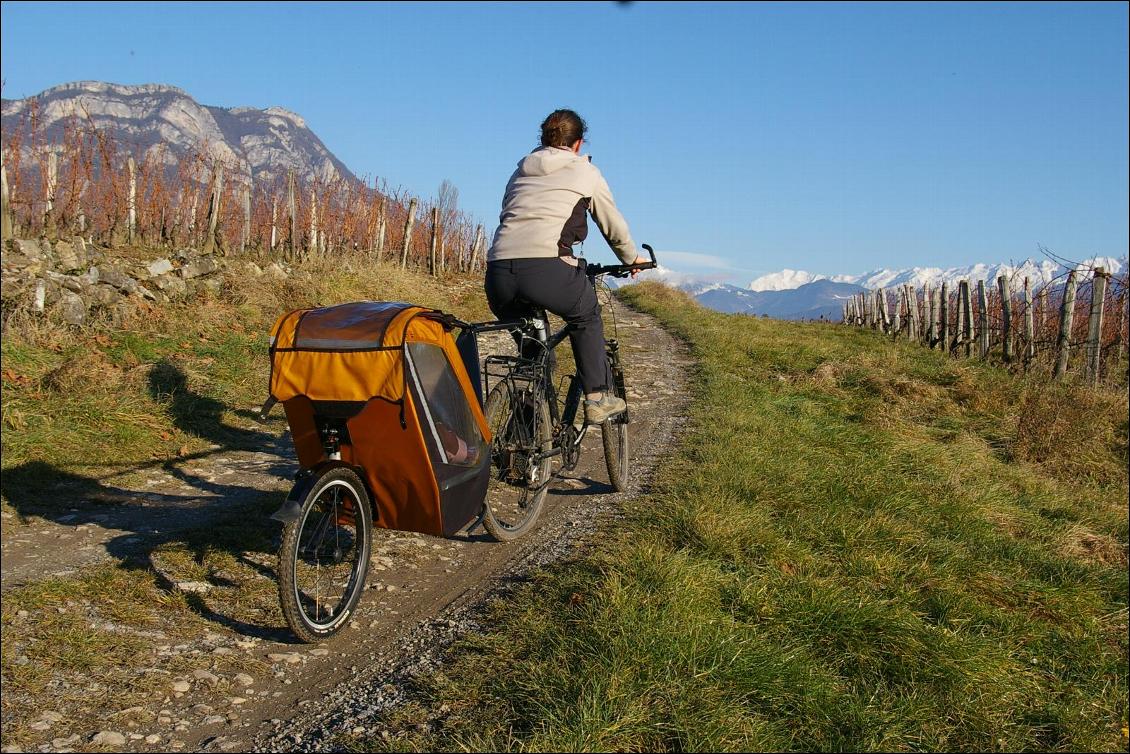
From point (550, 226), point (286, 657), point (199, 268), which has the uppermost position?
point (199, 268)

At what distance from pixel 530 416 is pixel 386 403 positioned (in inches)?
53.1

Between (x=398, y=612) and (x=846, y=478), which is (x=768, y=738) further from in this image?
(x=846, y=478)

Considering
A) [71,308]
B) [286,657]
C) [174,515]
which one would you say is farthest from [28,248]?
[286,657]

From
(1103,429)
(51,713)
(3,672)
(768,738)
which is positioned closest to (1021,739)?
(768,738)

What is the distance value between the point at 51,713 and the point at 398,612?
4.43ft

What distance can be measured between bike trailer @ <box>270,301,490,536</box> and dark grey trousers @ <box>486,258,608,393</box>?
0.77 m

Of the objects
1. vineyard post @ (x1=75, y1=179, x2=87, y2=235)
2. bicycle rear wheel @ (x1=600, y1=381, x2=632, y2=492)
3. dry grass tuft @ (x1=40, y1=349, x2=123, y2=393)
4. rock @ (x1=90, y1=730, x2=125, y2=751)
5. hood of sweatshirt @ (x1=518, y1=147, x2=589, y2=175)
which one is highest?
vineyard post @ (x1=75, y1=179, x2=87, y2=235)

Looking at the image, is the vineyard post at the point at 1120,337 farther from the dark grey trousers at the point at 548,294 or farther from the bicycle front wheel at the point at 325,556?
the bicycle front wheel at the point at 325,556

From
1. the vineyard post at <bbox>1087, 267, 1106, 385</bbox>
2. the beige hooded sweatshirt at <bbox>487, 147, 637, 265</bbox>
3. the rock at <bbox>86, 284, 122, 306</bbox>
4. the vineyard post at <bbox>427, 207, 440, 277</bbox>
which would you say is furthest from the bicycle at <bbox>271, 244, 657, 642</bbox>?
the vineyard post at <bbox>427, 207, 440, 277</bbox>

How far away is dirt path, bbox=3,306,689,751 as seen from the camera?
7.98 feet

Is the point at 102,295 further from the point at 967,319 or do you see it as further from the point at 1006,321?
the point at 967,319

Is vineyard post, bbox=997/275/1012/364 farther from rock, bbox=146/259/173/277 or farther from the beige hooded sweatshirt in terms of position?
rock, bbox=146/259/173/277

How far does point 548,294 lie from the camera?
3.99m

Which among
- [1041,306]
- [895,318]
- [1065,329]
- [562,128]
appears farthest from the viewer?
[895,318]
